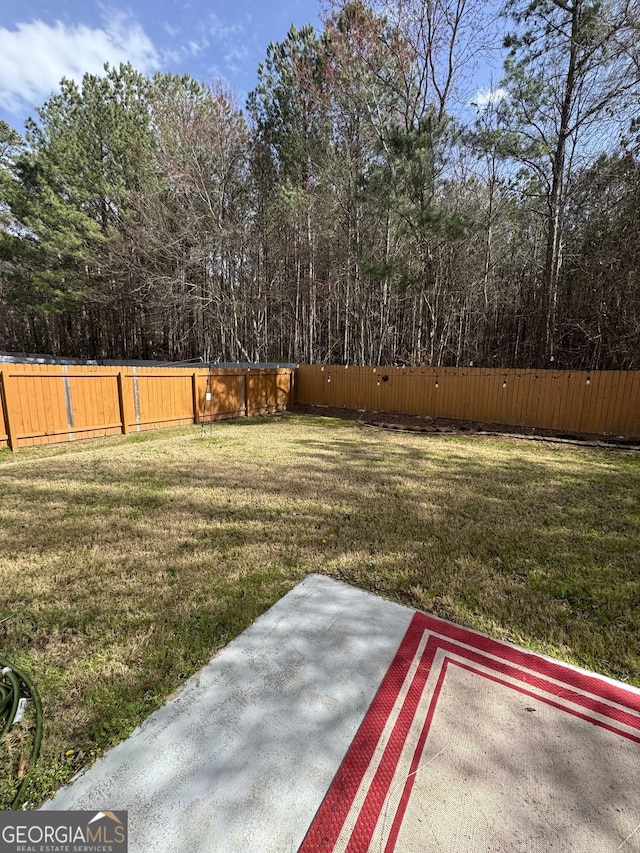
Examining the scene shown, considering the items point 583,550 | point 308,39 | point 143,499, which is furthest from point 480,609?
point 308,39

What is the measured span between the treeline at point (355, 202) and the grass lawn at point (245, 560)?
22.2 ft

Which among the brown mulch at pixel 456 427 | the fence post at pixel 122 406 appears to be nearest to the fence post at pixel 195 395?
the fence post at pixel 122 406

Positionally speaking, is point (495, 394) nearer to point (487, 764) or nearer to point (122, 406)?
point (122, 406)

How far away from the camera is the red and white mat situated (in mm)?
990

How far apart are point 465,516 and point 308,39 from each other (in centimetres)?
1524

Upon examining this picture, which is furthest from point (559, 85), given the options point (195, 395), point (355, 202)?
point (195, 395)

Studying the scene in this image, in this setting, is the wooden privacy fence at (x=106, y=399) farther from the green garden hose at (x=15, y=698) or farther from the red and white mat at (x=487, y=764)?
the red and white mat at (x=487, y=764)

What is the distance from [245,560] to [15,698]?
1308 millimetres

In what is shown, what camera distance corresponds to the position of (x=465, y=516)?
3342 millimetres

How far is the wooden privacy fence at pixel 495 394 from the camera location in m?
7.28

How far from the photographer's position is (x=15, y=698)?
55.8 inches

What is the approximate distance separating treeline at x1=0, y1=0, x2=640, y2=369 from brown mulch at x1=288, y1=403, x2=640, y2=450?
99.6 inches

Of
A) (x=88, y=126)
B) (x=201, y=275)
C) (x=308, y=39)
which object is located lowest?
(x=201, y=275)

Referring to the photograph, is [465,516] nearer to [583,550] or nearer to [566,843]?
[583,550]
